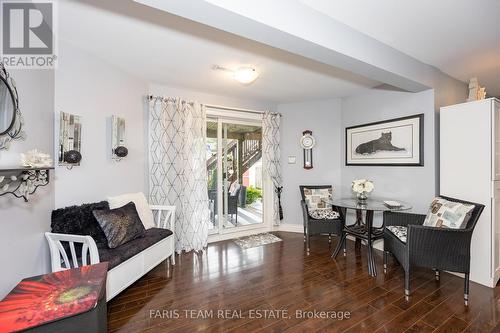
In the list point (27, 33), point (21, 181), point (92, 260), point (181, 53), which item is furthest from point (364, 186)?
point (27, 33)

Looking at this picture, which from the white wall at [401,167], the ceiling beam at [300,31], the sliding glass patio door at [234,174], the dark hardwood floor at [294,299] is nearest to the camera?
the ceiling beam at [300,31]

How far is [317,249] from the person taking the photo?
3535mm

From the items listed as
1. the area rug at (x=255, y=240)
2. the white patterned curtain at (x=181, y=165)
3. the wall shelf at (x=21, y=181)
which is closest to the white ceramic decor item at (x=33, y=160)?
the wall shelf at (x=21, y=181)

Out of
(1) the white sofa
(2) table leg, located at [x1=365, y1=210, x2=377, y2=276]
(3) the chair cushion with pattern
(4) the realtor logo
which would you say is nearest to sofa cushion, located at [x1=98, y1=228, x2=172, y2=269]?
(1) the white sofa

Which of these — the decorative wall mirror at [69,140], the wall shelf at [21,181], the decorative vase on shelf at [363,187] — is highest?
the decorative wall mirror at [69,140]

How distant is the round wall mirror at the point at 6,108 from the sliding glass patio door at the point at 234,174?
256cm

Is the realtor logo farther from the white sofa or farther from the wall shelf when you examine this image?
the white sofa

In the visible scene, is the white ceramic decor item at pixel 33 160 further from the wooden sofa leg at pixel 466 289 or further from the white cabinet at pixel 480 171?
the white cabinet at pixel 480 171

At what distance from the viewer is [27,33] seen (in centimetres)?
185

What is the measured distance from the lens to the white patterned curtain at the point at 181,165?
3.35 metres

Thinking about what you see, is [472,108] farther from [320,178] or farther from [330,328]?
[330,328]

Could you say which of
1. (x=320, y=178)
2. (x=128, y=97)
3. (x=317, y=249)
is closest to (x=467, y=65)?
(x=320, y=178)

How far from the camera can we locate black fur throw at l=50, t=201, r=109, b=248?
83.0 inches

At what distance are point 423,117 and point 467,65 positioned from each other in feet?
2.59
